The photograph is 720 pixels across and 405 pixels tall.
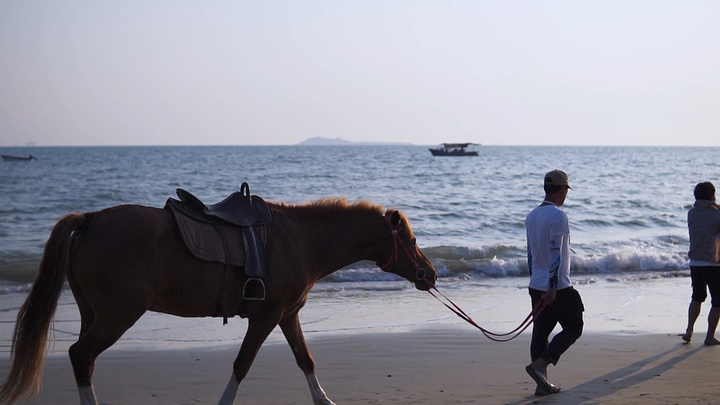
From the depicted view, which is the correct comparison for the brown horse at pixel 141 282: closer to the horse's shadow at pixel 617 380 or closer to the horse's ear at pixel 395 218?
the horse's ear at pixel 395 218

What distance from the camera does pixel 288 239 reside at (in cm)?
509

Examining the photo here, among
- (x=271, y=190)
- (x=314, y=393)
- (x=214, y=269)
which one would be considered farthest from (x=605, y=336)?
(x=271, y=190)

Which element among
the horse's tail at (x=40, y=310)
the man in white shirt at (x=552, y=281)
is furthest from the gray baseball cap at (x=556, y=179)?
the horse's tail at (x=40, y=310)

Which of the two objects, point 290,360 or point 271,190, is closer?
point 290,360

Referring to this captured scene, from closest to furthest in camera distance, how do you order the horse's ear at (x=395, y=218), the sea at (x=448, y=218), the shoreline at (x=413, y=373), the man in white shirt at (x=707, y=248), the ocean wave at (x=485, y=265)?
1. the horse's ear at (x=395, y=218)
2. the shoreline at (x=413, y=373)
3. the man in white shirt at (x=707, y=248)
4. the sea at (x=448, y=218)
5. the ocean wave at (x=485, y=265)

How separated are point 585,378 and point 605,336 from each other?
78.1 inches

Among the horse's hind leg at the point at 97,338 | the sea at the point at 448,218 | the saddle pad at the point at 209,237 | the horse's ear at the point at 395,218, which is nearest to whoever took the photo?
the horse's hind leg at the point at 97,338

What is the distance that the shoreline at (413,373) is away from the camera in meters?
5.62

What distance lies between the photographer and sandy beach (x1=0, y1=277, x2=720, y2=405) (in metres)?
5.67

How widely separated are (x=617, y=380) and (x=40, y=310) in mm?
4624

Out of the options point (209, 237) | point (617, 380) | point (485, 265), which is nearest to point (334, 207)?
point (209, 237)

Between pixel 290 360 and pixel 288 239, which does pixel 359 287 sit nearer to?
pixel 290 360

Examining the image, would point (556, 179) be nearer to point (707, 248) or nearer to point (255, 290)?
point (255, 290)

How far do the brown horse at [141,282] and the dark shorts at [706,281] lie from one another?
429 cm
